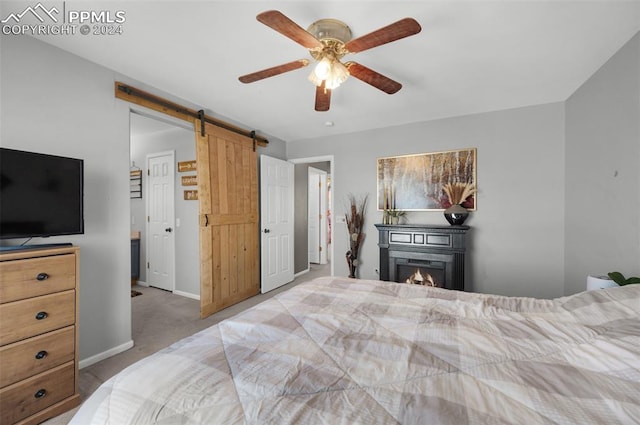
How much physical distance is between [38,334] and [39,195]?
2.84ft

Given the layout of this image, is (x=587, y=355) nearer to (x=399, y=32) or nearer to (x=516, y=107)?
(x=399, y=32)

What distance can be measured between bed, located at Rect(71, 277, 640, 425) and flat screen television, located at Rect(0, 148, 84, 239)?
149 centimetres

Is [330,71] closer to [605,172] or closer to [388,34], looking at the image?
[388,34]

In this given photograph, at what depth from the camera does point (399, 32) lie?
4.42ft

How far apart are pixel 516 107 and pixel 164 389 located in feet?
13.1

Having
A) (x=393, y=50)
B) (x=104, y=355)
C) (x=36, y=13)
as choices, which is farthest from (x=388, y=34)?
(x=104, y=355)

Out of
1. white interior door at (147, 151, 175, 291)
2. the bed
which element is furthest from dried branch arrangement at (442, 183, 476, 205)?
white interior door at (147, 151, 175, 291)

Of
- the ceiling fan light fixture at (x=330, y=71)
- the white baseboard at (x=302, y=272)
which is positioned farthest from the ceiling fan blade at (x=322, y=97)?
the white baseboard at (x=302, y=272)

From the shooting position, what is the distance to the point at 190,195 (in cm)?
379

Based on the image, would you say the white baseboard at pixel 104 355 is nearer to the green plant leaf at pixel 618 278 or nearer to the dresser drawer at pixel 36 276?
the dresser drawer at pixel 36 276

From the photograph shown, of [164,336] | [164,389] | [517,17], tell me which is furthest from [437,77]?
[164,336]

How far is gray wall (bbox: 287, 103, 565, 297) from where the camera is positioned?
292 centimetres

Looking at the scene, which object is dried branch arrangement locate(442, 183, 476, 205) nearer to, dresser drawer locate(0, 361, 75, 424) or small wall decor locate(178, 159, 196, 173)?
small wall decor locate(178, 159, 196, 173)

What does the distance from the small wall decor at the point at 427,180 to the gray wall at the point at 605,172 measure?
3.07ft
